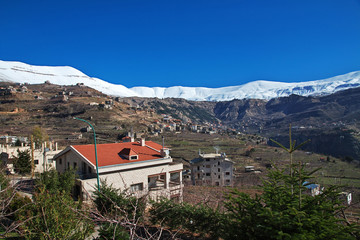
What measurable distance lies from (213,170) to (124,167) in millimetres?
29092

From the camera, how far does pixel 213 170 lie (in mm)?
45719

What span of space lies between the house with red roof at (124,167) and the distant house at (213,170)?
23177 millimetres

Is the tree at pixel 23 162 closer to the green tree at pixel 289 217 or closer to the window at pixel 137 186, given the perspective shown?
the window at pixel 137 186

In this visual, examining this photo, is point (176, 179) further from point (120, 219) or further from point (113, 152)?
point (120, 219)

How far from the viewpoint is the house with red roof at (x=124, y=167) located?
1838cm

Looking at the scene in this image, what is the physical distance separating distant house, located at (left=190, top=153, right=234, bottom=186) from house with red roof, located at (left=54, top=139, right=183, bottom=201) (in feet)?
76.0

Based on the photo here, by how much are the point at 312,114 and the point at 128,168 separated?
A: 19053cm

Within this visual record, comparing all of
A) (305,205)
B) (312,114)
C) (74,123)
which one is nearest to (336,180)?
(305,205)

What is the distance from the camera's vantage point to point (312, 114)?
182125 mm

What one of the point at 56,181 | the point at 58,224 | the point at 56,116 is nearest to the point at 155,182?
the point at 56,181

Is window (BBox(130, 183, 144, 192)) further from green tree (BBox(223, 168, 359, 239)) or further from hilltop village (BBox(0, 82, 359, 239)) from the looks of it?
green tree (BBox(223, 168, 359, 239))

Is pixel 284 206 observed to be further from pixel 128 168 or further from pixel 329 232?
pixel 128 168

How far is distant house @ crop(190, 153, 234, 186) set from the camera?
45.3 m

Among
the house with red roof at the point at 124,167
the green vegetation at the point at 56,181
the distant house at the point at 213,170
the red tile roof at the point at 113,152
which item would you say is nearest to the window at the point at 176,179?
the house with red roof at the point at 124,167
